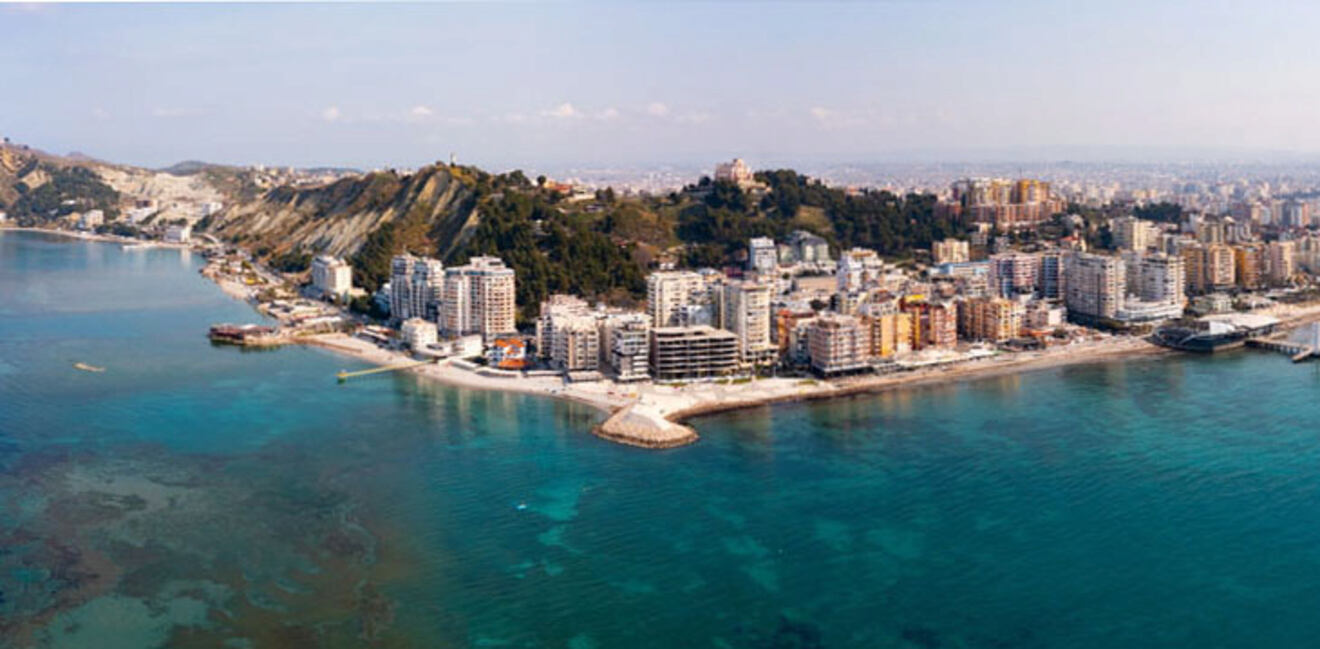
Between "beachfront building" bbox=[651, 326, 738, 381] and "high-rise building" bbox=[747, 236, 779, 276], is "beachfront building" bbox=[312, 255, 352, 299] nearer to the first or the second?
"high-rise building" bbox=[747, 236, 779, 276]

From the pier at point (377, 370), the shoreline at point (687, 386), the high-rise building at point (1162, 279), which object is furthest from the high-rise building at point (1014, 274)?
the pier at point (377, 370)

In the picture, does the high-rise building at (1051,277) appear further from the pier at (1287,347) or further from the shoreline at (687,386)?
the pier at (1287,347)

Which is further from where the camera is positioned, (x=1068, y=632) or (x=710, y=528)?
(x=710, y=528)

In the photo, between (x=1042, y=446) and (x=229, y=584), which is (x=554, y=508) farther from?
(x=1042, y=446)

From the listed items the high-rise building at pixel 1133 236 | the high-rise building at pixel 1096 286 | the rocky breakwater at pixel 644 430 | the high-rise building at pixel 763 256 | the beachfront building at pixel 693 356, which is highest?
the high-rise building at pixel 1133 236

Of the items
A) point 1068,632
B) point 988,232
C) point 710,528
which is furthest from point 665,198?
point 1068,632

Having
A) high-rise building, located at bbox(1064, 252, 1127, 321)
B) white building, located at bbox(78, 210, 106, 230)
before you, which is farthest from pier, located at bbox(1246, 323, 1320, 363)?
white building, located at bbox(78, 210, 106, 230)
